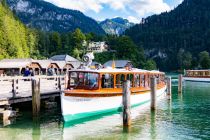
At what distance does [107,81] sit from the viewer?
31.7m

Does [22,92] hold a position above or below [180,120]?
above

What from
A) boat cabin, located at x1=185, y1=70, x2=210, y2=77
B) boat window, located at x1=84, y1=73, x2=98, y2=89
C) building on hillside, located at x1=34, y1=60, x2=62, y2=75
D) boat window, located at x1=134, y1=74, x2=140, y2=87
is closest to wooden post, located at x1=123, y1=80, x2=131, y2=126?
boat window, located at x1=84, y1=73, x2=98, y2=89

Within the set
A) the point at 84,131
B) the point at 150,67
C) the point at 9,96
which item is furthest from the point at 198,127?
the point at 150,67

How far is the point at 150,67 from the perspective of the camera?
487 feet

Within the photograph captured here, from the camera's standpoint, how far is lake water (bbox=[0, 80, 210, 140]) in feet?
76.0

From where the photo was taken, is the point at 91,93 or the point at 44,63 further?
the point at 44,63

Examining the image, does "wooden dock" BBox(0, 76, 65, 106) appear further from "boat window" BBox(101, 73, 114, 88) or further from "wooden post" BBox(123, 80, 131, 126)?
"wooden post" BBox(123, 80, 131, 126)

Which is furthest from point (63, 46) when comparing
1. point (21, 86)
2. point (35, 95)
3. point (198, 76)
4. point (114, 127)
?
point (114, 127)

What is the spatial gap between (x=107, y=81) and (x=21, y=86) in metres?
7.31

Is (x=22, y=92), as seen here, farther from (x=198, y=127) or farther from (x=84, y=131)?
(x=198, y=127)

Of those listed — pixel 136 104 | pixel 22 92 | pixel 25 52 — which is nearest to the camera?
pixel 22 92

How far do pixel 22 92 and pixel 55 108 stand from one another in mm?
5731

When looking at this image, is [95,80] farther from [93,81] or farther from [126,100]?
[126,100]

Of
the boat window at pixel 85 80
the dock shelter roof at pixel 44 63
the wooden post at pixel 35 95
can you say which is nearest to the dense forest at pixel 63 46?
the dock shelter roof at pixel 44 63
